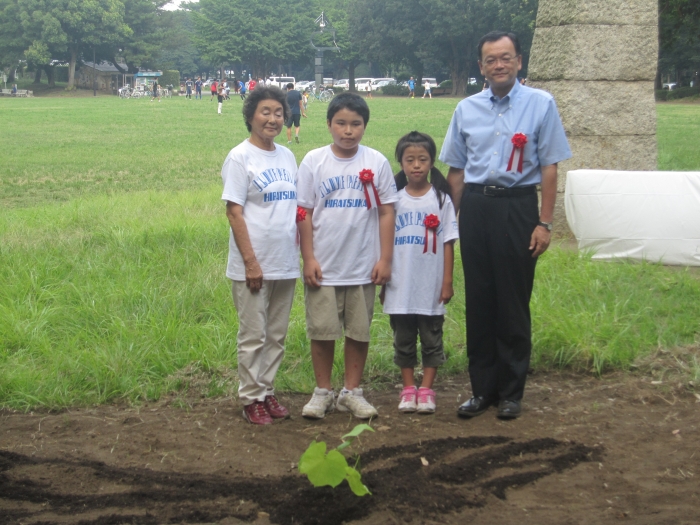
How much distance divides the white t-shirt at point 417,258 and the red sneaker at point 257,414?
2.65ft

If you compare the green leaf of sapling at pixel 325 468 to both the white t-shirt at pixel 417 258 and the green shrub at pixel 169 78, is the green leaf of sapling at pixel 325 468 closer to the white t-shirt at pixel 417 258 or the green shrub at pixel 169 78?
the white t-shirt at pixel 417 258

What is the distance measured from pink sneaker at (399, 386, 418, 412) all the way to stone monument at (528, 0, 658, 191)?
4.42m

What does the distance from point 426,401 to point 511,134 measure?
4.70 feet

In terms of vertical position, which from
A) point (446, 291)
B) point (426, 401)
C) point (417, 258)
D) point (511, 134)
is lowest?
point (426, 401)

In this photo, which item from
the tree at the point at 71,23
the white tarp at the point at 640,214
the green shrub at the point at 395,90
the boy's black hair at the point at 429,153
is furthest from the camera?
the tree at the point at 71,23

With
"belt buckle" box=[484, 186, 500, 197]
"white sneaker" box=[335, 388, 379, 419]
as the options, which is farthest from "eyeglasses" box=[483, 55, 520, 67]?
"white sneaker" box=[335, 388, 379, 419]

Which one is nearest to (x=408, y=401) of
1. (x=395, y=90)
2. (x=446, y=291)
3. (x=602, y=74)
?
(x=446, y=291)

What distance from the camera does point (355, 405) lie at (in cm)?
424

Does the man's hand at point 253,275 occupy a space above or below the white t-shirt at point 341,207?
below

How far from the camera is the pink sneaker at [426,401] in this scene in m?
4.27

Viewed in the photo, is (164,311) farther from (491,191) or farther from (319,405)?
(491,191)

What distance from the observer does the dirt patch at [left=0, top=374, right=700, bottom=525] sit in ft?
10.4

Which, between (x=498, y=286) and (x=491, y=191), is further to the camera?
(x=498, y=286)

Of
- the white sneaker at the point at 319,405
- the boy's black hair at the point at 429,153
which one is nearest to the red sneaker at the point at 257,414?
the white sneaker at the point at 319,405
